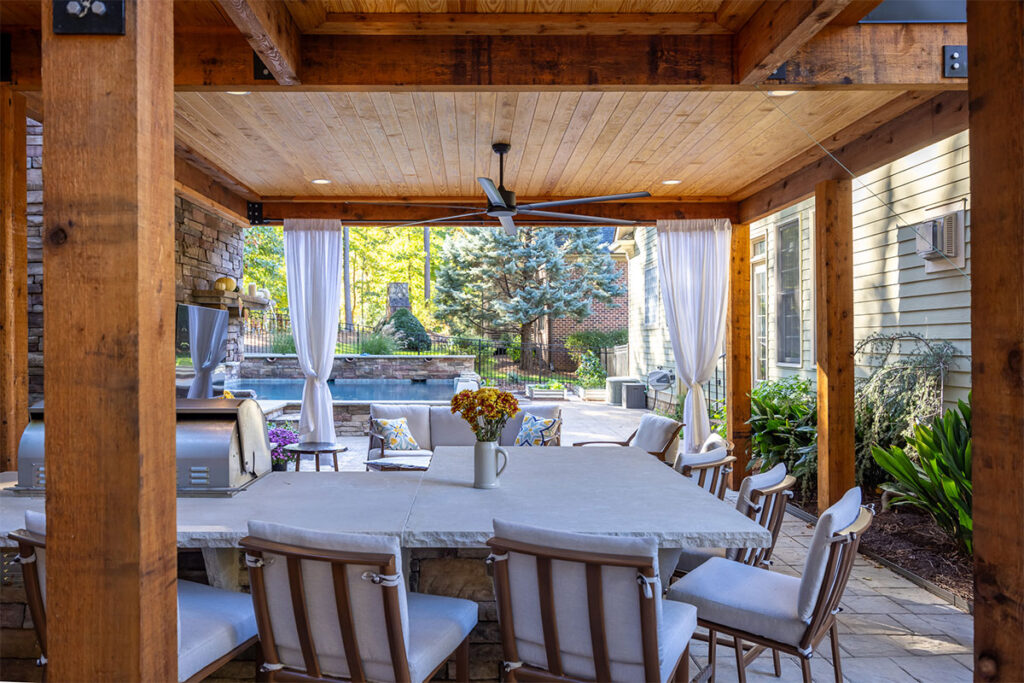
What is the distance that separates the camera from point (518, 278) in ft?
61.0

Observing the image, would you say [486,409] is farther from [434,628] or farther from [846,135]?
[846,135]

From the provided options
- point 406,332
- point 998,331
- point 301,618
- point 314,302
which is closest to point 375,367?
point 406,332

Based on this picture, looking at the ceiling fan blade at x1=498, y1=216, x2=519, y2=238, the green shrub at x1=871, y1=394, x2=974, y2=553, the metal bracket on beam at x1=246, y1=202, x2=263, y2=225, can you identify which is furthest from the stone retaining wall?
the green shrub at x1=871, y1=394, x2=974, y2=553

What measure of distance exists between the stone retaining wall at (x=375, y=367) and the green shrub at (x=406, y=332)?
2617 mm

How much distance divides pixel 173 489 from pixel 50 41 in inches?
36.1

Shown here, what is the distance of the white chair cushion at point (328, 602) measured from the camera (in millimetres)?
1717

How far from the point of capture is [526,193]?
641 centimetres

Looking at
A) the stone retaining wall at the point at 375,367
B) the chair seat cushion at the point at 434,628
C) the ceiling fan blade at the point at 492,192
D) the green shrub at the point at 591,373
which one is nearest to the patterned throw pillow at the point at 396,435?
the ceiling fan blade at the point at 492,192

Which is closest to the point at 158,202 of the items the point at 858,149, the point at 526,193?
the point at 858,149

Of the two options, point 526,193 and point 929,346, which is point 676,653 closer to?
point 929,346

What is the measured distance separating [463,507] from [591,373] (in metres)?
13.9

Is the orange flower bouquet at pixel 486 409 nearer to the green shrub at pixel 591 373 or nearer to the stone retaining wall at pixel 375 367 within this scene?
the stone retaining wall at pixel 375 367

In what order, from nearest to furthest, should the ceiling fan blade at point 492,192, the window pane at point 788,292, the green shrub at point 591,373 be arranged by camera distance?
the ceiling fan blade at point 492,192, the window pane at point 788,292, the green shrub at point 591,373

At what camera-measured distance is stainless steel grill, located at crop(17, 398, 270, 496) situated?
8.55 feet
